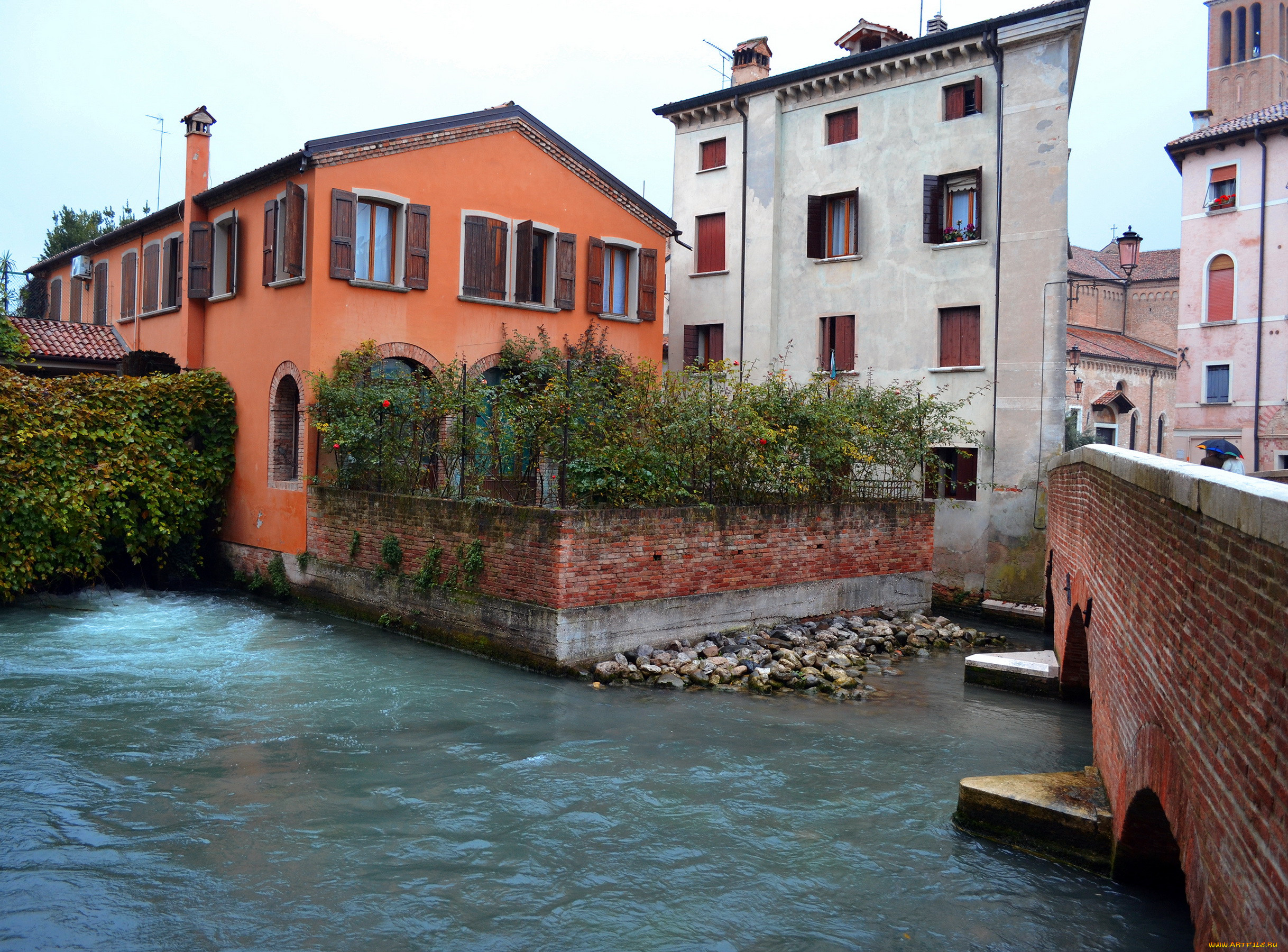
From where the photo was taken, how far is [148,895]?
5270 millimetres

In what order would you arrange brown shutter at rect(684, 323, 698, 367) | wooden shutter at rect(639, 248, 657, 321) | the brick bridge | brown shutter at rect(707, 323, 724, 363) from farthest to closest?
brown shutter at rect(684, 323, 698, 367), brown shutter at rect(707, 323, 724, 363), wooden shutter at rect(639, 248, 657, 321), the brick bridge

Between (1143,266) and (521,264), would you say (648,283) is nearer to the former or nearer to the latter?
(521,264)

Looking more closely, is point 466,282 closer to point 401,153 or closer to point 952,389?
point 401,153

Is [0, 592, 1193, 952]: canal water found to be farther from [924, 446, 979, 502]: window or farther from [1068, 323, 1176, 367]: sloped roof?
[1068, 323, 1176, 367]: sloped roof

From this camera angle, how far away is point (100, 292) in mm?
22016

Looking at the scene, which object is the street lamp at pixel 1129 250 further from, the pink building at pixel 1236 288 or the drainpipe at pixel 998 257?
the pink building at pixel 1236 288

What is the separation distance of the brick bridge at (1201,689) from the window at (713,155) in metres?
16.9

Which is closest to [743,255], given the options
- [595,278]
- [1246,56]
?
[595,278]

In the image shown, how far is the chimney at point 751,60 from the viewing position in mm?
22344

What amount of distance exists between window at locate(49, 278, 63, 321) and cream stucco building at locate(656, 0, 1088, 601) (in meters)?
16.0

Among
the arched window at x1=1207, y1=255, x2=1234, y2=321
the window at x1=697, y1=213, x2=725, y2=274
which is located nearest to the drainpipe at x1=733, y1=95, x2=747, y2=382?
the window at x1=697, y1=213, x2=725, y2=274

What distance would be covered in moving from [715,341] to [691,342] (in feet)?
1.91

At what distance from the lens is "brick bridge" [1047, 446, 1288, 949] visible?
2.73 meters

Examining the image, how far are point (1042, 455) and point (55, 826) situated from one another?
50.4 feet
